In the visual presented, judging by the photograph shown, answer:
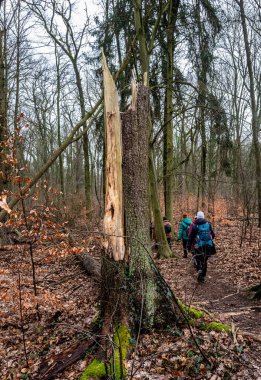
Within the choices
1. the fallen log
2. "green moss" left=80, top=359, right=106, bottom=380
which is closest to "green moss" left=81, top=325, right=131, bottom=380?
"green moss" left=80, top=359, right=106, bottom=380

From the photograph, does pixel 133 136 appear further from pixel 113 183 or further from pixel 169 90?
pixel 169 90

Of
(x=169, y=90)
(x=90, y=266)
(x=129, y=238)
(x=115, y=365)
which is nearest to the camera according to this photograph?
(x=115, y=365)

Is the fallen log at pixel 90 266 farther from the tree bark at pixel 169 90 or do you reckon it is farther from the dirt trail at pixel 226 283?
the tree bark at pixel 169 90

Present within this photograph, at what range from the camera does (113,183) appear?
3.97m

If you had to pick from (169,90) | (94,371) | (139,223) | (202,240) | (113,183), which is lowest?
(94,371)

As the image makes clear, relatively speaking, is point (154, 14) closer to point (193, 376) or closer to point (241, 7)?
point (241, 7)

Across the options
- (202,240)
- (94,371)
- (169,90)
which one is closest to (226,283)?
(202,240)

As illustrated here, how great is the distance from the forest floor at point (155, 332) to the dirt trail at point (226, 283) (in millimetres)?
16

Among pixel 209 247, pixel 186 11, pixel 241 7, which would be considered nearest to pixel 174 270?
pixel 209 247

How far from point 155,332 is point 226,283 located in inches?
140

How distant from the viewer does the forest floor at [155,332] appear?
3354 millimetres

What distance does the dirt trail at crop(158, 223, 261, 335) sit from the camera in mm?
4816

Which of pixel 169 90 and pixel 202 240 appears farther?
pixel 169 90

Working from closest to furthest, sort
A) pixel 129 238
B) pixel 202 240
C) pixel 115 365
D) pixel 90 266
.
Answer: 1. pixel 115 365
2. pixel 129 238
3. pixel 202 240
4. pixel 90 266
